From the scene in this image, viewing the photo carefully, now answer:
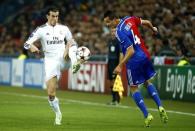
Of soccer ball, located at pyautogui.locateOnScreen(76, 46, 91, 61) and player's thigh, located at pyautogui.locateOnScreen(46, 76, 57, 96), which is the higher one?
soccer ball, located at pyautogui.locateOnScreen(76, 46, 91, 61)

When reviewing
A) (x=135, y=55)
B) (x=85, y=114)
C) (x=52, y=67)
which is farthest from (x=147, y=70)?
(x=85, y=114)

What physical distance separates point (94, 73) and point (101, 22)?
14.0 ft

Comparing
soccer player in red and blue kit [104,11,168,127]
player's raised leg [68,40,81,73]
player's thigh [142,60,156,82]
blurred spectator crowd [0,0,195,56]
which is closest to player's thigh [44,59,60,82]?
soccer player in red and blue kit [104,11,168,127]

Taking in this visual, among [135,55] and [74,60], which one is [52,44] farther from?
[74,60]

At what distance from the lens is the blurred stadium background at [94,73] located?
692 inches

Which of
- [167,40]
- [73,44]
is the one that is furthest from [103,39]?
[73,44]

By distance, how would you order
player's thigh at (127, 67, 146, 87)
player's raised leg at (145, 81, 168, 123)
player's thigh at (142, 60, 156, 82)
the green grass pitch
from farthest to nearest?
player's thigh at (142, 60, 156, 82) → player's thigh at (127, 67, 146, 87) → player's raised leg at (145, 81, 168, 123) → the green grass pitch

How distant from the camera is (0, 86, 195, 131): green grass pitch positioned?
50.9 feet

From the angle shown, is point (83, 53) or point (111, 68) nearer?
point (83, 53)

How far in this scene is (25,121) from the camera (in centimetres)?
1669

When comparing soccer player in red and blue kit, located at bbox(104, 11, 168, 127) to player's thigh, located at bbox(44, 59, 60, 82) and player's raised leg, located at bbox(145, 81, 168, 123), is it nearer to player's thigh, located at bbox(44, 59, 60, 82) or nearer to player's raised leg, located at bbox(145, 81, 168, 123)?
player's raised leg, located at bbox(145, 81, 168, 123)

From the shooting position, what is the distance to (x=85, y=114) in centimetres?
1938

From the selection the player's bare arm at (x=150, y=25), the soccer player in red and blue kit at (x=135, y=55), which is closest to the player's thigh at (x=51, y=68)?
the soccer player in red and blue kit at (x=135, y=55)

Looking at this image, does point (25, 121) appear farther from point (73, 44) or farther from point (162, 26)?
point (162, 26)
